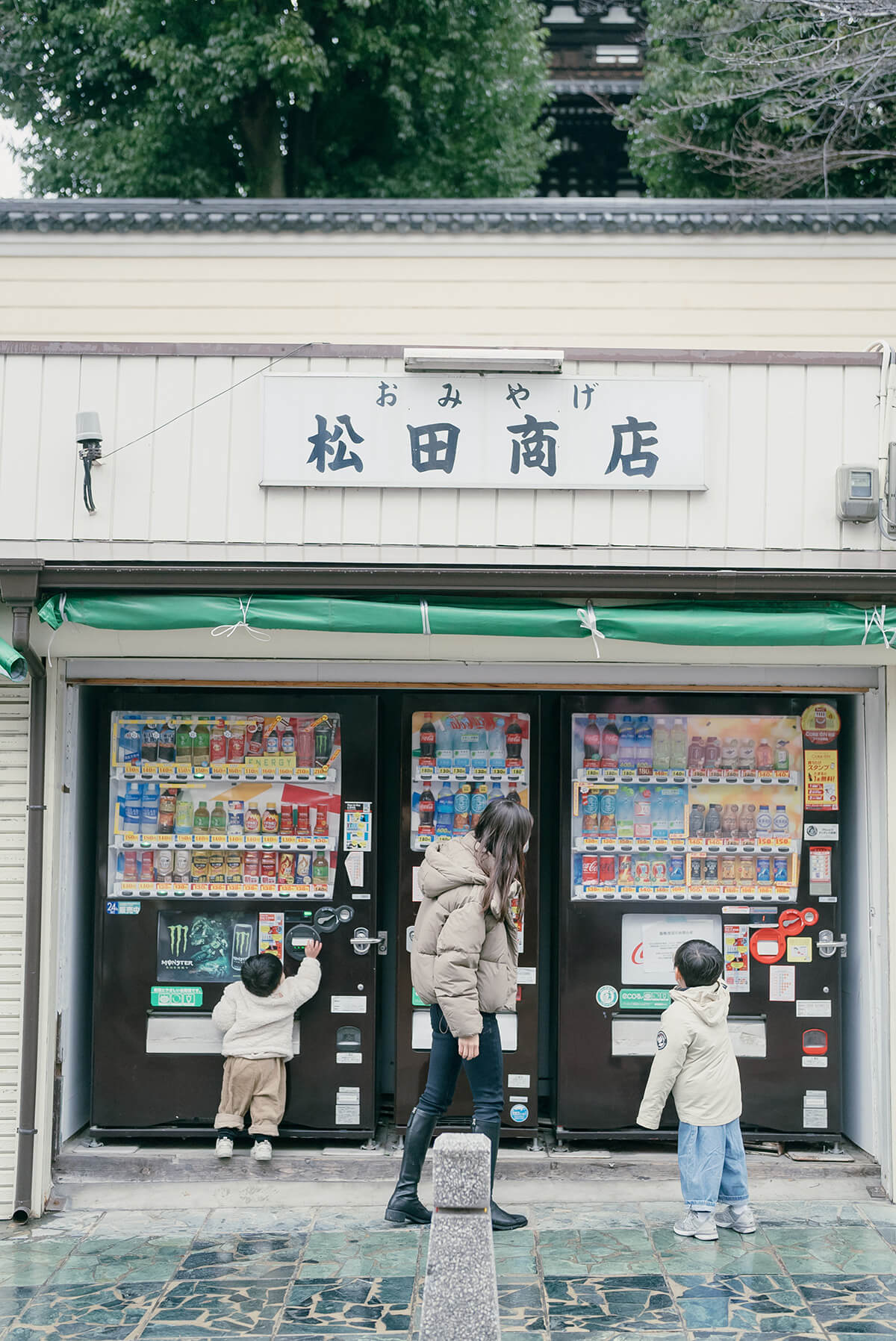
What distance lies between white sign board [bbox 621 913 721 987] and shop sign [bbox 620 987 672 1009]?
0.12 ft

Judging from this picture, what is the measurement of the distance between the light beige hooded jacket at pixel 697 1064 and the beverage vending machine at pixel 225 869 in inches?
68.9

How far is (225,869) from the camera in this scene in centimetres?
635

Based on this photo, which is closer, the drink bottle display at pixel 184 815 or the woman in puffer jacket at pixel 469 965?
the woman in puffer jacket at pixel 469 965

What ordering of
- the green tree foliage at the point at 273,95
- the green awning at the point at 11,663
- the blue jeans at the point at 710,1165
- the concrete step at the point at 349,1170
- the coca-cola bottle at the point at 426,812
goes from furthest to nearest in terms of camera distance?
the green tree foliage at the point at 273,95 → the coca-cola bottle at the point at 426,812 → the concrete step at the point at 349,1170 → the green awning at the point at 11,663 → the blue jeans at the point at 710,1165

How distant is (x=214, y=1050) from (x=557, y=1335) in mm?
2566

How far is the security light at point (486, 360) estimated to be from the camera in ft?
18.6

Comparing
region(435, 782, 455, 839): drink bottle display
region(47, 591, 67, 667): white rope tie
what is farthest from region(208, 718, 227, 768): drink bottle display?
region(435, 782, 455, 839): drink bottle display

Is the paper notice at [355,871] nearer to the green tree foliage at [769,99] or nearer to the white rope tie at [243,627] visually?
the white rope tie at [243,627]

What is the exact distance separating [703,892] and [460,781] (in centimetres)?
152

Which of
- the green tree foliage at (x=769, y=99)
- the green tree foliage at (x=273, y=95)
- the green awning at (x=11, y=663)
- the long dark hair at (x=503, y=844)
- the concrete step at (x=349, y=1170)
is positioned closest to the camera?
the long dark hair at (x=503, y=844)

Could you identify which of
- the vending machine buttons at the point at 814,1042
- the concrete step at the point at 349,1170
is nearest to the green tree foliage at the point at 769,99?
the vending machine buttons at the point at 814,1042

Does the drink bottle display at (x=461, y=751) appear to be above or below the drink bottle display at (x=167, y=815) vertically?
above

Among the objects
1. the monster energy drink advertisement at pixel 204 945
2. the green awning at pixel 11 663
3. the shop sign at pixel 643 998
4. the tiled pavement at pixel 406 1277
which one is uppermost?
the green awning at pixel 11 663

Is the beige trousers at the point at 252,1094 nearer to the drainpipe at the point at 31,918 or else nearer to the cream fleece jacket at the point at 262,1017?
the cream fleece jacket at the point at 262,1017
